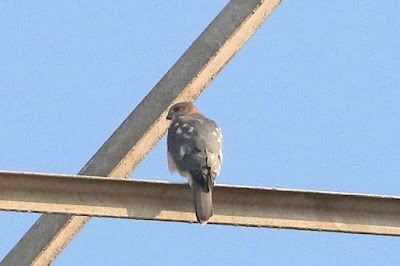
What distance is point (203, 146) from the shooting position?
25.3ft

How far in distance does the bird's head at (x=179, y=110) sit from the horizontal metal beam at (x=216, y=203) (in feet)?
3.18

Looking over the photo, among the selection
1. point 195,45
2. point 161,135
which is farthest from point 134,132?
point 195,45

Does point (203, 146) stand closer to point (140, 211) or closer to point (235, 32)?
point (235, 32)

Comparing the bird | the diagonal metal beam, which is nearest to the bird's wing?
the bird

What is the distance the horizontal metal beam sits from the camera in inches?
253

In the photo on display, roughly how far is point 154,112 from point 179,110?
0.73m

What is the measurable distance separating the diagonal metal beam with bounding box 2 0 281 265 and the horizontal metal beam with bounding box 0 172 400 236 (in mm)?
725

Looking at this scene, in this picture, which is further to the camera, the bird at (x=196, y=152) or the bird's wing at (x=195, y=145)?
the bird's wing at (x=195, y=145)

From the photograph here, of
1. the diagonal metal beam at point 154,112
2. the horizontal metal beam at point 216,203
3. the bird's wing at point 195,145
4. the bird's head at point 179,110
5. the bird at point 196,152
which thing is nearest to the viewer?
the horizontal metal beam at point 216,203

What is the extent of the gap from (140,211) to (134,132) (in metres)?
0.95

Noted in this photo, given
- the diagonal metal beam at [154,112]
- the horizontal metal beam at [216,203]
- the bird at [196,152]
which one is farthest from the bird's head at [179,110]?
the horizontal metal beam at [216,203]

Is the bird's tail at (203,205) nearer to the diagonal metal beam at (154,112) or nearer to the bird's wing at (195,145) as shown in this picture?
the bird's wing at (195,145)

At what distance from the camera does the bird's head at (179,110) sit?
761 centimetres

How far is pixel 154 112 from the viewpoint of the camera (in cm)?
745
